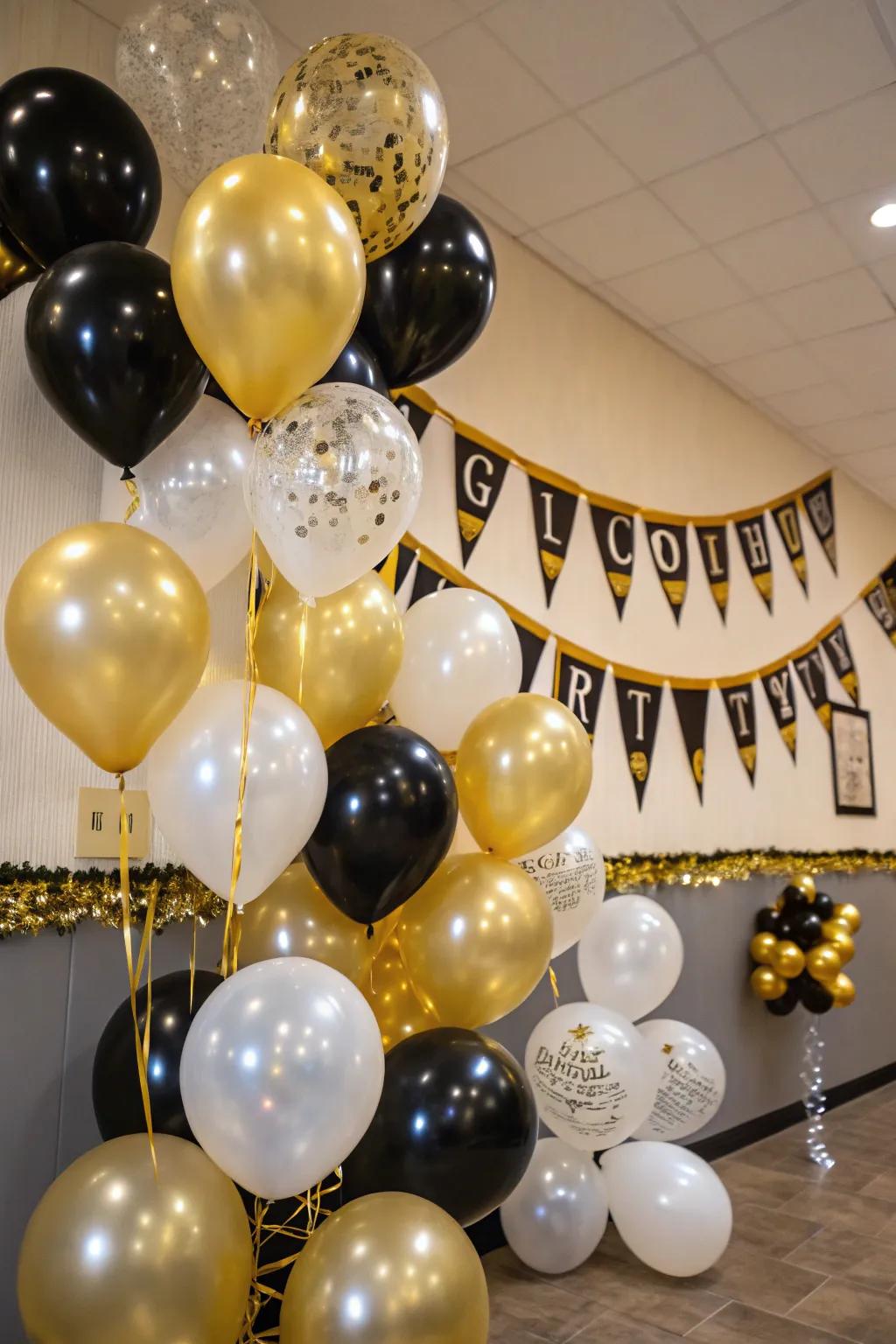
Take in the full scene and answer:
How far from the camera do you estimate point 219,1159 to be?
1.53 m

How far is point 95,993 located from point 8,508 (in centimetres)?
102

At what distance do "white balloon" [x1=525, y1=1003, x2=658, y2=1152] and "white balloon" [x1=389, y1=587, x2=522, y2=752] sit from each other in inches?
30.0

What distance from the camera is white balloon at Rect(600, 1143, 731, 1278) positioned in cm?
261

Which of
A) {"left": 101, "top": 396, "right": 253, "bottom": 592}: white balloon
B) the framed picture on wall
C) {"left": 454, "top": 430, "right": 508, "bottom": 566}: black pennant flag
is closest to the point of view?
{"left": 101, "top": 396, "right": 253, "bottom": 592}: white balloon

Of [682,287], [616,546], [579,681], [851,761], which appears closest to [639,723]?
[579,681]

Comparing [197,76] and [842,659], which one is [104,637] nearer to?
[197,76]

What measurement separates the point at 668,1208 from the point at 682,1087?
34 centimetres

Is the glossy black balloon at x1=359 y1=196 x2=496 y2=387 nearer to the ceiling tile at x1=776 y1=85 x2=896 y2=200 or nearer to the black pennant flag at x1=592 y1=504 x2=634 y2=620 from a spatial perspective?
the ceiling tile at x1=776 y1=85 x2=896 y2=200

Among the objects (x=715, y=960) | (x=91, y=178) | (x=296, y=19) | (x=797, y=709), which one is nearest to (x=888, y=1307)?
(x=715, y=960)

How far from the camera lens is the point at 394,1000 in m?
2.17

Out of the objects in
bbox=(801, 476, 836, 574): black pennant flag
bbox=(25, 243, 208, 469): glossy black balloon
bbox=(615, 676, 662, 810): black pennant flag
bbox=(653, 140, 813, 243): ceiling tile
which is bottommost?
bbox=(615, 676, 662, 810): black pennant flag

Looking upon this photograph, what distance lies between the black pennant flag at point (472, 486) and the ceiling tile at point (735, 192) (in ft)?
3.16

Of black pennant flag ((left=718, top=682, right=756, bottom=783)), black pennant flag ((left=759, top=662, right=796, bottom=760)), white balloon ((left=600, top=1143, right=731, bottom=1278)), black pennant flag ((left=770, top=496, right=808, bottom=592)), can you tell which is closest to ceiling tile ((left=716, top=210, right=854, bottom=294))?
black pennant flag ((left=770, top=496, right=808, bottom=592))

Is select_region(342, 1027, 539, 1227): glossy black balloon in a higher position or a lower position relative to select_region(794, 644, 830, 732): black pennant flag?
lower
